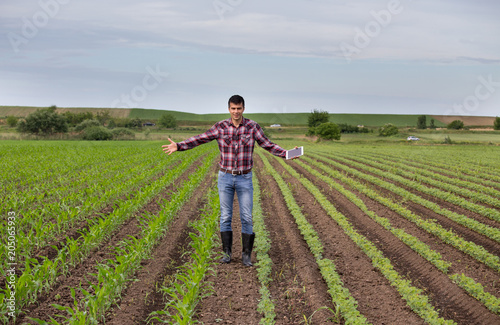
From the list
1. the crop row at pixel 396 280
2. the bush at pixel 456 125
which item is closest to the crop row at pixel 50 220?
the crop row at pixel 396 280

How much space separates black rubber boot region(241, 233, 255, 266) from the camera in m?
6.06

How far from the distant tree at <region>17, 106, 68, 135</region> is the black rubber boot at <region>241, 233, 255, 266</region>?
219 feet

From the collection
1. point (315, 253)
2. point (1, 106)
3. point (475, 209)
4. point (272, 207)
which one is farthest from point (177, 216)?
point (1, 106)

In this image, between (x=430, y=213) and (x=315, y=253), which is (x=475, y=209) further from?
(x=315, y=253)

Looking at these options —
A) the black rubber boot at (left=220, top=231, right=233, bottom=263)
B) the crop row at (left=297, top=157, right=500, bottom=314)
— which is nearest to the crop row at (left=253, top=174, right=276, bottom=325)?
the black rubber boot at (left=220, top=231, right=233, bottom=263)

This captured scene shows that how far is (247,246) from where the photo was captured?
612cm

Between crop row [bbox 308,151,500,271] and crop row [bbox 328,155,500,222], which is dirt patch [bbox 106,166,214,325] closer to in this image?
crop row [bbox 308,151,500,271]

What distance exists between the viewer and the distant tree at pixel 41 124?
2525 inches

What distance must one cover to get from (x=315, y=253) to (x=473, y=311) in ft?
7.99

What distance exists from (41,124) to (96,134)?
942 centimetres

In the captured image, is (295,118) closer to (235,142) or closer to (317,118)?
(317,118)

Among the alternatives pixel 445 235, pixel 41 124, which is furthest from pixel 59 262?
pixel 41 124

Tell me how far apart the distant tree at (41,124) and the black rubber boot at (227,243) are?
66579mm

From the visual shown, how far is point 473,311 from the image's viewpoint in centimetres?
508
